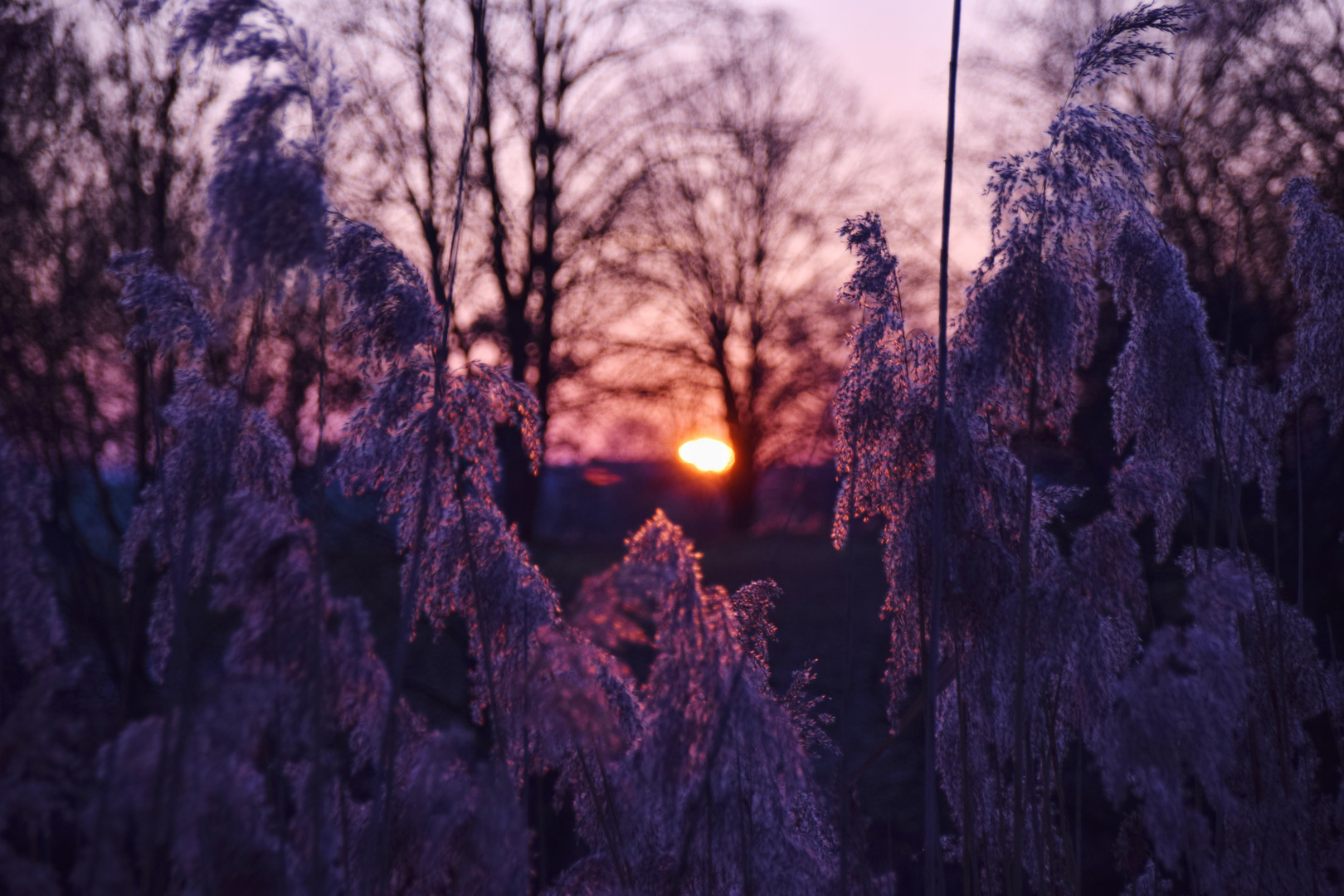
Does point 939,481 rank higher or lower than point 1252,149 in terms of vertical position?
lower

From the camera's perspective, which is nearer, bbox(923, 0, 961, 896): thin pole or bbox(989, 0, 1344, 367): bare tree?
bbox(923, 0, 961, 896): thin pole

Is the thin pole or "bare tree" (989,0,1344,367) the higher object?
"bare tree" (989,0,1344,367)

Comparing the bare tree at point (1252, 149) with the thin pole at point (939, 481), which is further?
the bare tree at point (1252, 149)

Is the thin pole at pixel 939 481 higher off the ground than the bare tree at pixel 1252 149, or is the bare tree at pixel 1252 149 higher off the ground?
the bare tree at pixel 1252 149

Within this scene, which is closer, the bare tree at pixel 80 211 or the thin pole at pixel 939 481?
the thin pole at pixel 939 481

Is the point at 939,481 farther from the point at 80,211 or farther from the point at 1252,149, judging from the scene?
the point at 1252,149

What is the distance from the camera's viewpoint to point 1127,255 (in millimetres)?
2621

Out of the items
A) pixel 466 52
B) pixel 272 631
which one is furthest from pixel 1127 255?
pixel 466 52

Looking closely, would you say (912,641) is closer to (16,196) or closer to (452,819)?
(452,819)

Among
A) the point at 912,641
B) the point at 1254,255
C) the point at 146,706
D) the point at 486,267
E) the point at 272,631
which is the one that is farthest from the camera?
the point at 486,267

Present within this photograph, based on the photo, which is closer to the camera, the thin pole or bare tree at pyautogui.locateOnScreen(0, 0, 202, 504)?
the thin pole

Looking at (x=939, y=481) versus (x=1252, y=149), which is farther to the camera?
(x=1252, y=149)

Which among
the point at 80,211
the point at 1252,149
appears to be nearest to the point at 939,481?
the point at 80,211

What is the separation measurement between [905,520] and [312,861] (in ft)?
5.01
